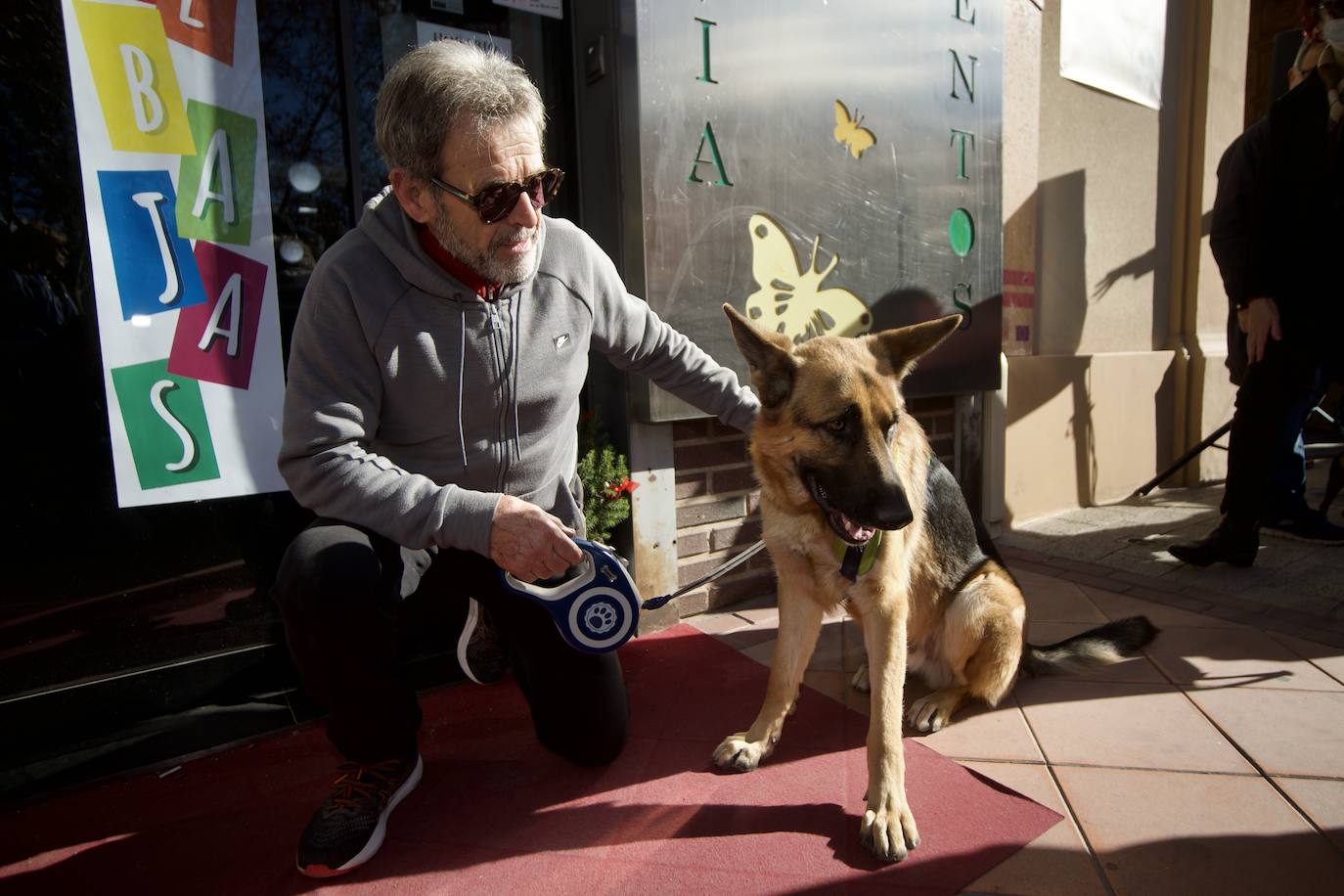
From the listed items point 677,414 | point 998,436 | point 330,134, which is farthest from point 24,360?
point 998,436

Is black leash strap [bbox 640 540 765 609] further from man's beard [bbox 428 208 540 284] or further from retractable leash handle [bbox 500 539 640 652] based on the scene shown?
man's beard [bbox 428 208 540 284]

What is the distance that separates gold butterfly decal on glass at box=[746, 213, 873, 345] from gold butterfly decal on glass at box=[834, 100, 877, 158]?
51cm

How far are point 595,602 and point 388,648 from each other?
59 cm

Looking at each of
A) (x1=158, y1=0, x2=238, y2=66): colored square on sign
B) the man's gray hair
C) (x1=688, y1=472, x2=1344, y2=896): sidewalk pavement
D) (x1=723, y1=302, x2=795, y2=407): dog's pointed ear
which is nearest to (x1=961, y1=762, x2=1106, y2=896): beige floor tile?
(x1=688, y1=472, x2=1344, y2=896): sidewalk pavement

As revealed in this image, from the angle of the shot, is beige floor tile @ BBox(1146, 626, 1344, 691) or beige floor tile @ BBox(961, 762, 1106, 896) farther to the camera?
beige floor tile @ BBox(1146, 626, 1344, 691)

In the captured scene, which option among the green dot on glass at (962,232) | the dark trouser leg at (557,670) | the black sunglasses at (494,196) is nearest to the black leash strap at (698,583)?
the dark trouser leg at (557,670)

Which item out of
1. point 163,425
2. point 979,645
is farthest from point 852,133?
point 163,425

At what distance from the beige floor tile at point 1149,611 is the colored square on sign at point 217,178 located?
3.92 meters

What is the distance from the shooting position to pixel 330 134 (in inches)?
102

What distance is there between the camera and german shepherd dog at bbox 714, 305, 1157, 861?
71.7 inches

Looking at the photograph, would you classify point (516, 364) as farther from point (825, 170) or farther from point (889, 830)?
point (825, 170)

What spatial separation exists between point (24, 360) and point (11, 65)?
0.90 meters

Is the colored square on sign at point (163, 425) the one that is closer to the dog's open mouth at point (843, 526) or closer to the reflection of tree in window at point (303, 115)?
the reflection of tree in window at point (303, 115)

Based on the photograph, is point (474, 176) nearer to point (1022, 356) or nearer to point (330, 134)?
point (330, 134)
